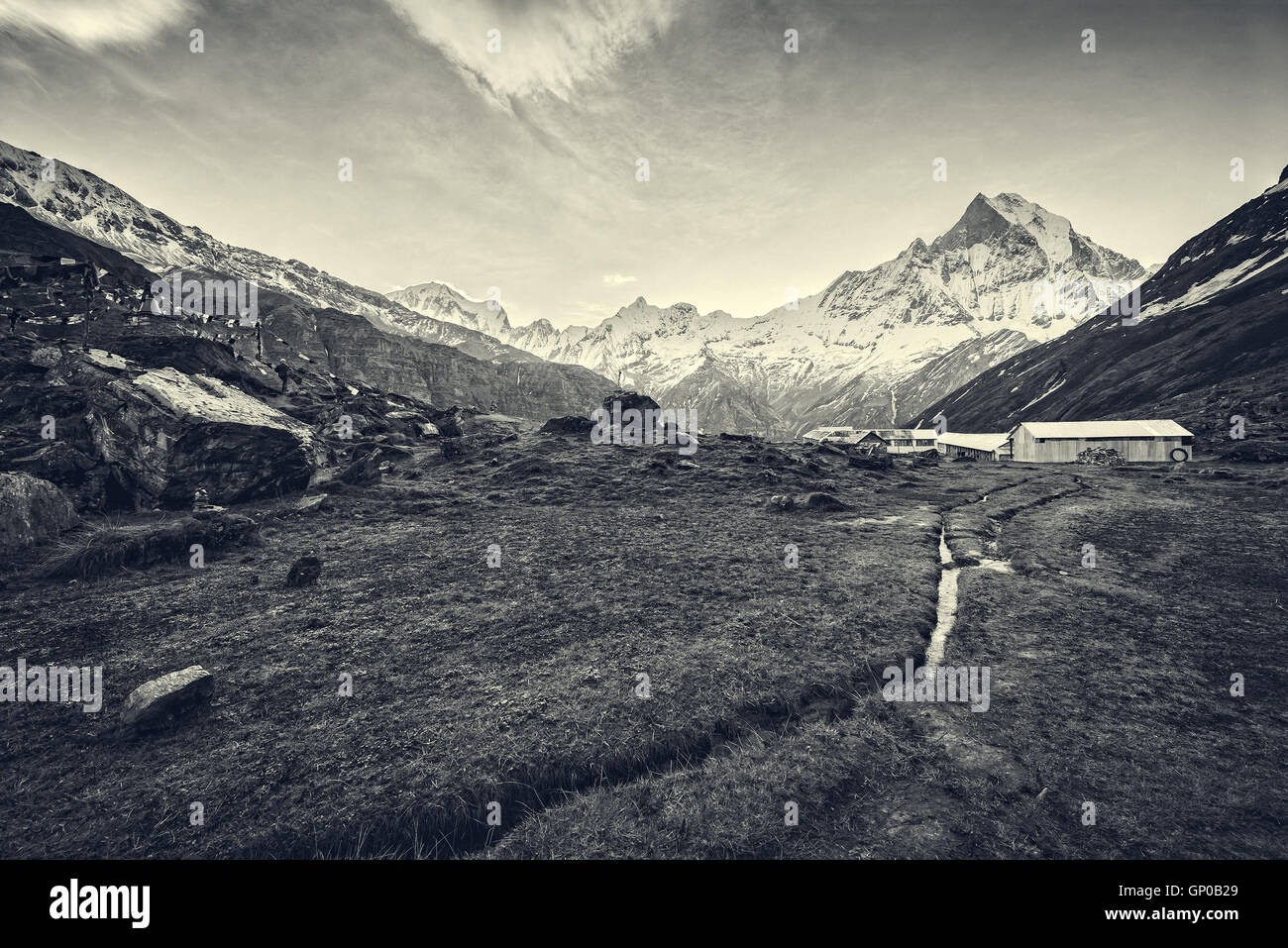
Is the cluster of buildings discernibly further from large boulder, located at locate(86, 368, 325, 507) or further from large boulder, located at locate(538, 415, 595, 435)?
large boulder, located at locate(86, 368, 325, 507)

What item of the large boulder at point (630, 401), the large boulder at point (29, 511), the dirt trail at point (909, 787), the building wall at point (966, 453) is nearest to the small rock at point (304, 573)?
the large boulder at point (29, 511)

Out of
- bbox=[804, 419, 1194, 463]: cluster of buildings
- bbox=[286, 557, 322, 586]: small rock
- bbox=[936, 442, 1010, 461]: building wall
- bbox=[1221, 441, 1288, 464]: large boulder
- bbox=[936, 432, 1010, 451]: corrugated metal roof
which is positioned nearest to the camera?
bbox=[286, 557, 322, 586]: small rock

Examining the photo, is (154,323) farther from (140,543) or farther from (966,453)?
(966,453)

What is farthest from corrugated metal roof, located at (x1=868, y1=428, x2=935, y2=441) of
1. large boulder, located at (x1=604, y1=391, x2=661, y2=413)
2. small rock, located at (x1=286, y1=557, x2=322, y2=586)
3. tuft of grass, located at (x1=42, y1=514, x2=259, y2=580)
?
tuft of grass, located at (x1=42, y1=514, x2=259, y2=580)

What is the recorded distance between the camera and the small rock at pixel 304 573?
1913 centimetres

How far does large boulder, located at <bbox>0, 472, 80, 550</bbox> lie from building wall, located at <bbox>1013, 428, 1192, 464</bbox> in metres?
110

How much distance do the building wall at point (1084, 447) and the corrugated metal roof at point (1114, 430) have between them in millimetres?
629

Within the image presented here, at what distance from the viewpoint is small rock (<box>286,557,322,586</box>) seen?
62.8ft

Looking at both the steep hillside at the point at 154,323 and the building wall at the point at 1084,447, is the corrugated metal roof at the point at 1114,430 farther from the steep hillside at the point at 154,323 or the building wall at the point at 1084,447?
the steep hillside at the point at 154,323

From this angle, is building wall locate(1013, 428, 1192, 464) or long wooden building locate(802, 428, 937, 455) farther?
long wooden building locate(802, 428, 937, 455)

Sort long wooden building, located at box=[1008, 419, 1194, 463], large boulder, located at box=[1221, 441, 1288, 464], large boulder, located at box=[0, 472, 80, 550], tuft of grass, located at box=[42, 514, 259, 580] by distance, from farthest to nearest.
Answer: long wooden building, located at box=[1008, 419, 1194, 463] < large boulder, located at box=[1221, 441, 1288, 464] < large boulder, located at box=[0, 472, 80, 550] < tuft of grass, located at box=[42, 514, 259, 580]

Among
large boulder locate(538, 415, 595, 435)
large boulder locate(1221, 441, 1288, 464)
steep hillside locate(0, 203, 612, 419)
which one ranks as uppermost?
steep hillside locate(0, 203, 612, 419)

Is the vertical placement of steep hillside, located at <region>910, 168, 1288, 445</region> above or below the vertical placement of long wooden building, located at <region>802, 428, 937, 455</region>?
above
